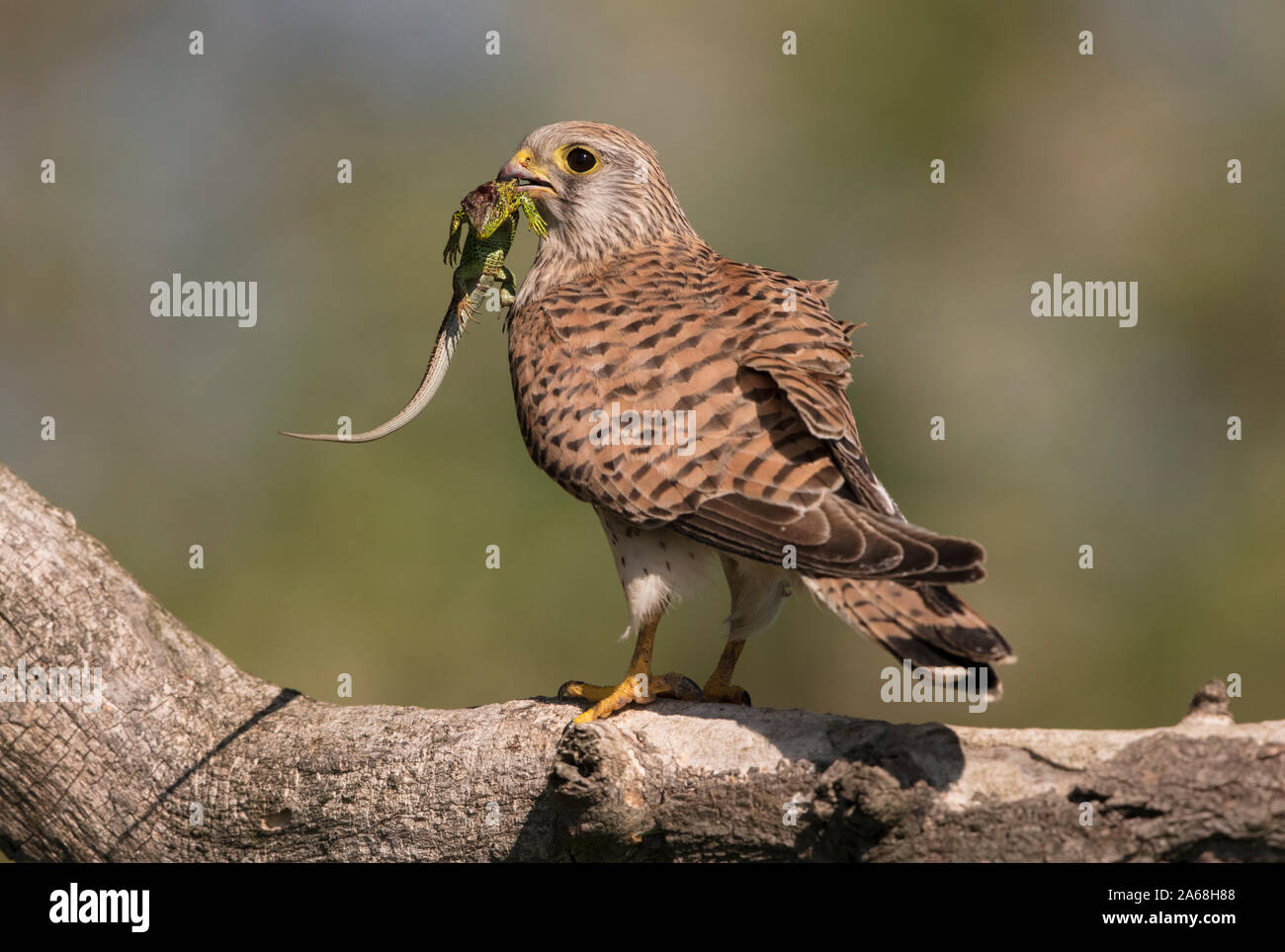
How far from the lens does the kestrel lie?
10.8ft

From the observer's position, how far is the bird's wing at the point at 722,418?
11.1ft

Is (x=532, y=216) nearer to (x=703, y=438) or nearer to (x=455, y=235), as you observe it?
(x=455, y=235)

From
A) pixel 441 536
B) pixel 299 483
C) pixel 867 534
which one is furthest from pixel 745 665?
pixel 867 534

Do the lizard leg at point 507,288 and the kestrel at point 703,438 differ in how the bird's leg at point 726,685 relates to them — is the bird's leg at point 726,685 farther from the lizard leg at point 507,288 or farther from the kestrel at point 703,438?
the lizard leg at point 507,288

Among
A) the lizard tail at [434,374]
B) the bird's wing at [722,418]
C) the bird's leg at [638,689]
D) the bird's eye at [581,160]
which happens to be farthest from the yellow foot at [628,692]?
the bird's eye at [581,160]

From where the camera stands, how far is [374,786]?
363 cm

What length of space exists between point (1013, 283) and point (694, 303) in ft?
16.0

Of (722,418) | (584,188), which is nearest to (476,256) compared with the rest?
(584,188)

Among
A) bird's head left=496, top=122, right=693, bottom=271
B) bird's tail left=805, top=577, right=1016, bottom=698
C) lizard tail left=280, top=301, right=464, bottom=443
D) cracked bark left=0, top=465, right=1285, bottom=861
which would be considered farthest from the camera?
bird's head left=496, top=122, right=693, bottom=271

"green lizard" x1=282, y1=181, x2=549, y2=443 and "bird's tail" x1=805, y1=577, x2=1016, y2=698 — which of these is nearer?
"bird's tail" x1=805, y1=577, x2=1016, y2=698

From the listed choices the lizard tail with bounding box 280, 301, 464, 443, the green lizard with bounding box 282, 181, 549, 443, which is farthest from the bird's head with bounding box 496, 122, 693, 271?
the lizard tail with bounding box 280, 301, 464, 443

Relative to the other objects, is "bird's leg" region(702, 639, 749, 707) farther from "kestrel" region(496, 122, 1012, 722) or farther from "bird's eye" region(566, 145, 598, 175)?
"bird's eye" region(566, 145, 598, 175)

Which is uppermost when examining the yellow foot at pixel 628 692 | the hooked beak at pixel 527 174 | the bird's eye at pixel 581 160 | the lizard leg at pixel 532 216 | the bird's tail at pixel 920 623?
the bird's eye at pixel 581 160

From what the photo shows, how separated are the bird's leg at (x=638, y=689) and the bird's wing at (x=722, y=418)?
52 centimetres
